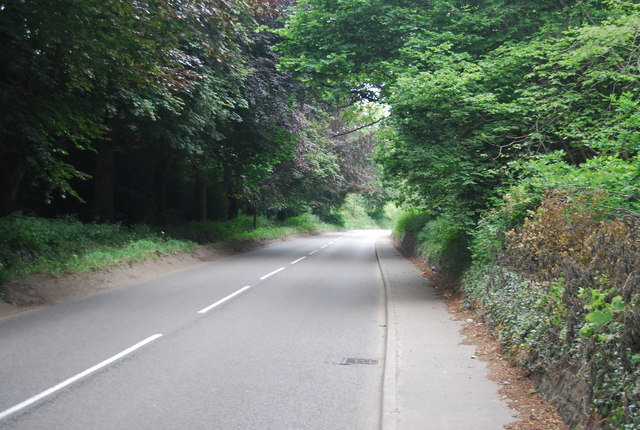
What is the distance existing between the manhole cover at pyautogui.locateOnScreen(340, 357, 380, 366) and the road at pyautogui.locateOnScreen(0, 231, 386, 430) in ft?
0.09

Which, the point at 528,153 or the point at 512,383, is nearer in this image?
the point at 512,383

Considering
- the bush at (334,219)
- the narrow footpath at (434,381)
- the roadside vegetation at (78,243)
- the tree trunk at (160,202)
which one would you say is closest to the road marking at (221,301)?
the narrow footpath at (434,381)

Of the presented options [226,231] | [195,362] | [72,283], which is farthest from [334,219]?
[195,362]

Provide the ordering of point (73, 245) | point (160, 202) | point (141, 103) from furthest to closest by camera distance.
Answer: point (160, 202) < point (73, 245) < point (141, 103)

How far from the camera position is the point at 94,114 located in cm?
1180

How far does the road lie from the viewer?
484cm

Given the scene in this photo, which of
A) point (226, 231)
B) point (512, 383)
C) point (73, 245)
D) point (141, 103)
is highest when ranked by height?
point (141, 103)

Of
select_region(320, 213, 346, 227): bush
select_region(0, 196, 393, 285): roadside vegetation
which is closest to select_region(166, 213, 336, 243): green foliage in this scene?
select_region(0, 196, 393, 285): roadside vegetation

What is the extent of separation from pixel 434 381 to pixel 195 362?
298 cm

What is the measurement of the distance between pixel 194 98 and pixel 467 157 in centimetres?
810

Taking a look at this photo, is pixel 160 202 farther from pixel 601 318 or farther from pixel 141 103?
pixel 601 318

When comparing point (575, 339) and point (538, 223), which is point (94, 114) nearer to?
point (538, 223)

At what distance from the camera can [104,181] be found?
19.4m

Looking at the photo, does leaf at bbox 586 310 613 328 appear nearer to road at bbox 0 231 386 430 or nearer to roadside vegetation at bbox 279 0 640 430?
roadside vegetation at bbox 279 0 640 430
